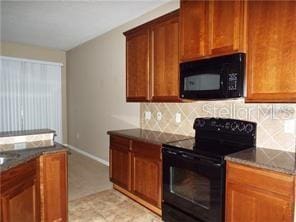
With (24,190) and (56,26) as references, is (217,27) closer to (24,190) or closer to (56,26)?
(24,190)

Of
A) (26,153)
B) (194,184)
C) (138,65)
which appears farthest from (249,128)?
(26,153)

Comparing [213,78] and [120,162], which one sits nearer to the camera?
[213,78]

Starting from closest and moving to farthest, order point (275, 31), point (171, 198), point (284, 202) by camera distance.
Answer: point (284, 202) < point (275, 31) < point (171, 198)

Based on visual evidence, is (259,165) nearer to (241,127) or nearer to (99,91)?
(241,127)

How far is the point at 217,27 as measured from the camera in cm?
210

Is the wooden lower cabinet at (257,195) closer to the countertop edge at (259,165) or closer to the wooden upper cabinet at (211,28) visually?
the countertop edge at (259,165)

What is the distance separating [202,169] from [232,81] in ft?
2.72

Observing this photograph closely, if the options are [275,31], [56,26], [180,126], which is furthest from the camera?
[56,26]

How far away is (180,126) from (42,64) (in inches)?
170

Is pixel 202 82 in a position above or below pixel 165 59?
below

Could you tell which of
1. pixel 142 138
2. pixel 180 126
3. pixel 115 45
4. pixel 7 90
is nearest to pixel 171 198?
pixel 142 138

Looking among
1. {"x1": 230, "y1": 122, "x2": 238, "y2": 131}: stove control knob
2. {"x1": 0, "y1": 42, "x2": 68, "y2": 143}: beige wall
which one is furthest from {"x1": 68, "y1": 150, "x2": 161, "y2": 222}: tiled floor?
{"x1": 0, "y1": 42, "x2": 68, "y2": 143}: beige wall

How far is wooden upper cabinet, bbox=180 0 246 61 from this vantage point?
1.95 metres

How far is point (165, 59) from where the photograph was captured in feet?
8.95
